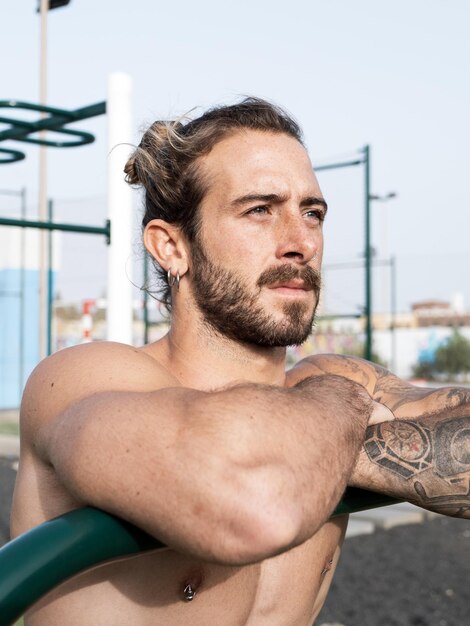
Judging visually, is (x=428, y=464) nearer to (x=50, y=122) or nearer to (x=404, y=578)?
(x=50, y=122)

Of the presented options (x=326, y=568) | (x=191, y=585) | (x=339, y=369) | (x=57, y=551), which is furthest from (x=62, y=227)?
(x=57, y=551)

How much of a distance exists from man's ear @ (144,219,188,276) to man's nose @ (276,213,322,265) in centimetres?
29

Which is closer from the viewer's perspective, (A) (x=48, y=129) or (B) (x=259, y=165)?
(B) (x=259, y=165)

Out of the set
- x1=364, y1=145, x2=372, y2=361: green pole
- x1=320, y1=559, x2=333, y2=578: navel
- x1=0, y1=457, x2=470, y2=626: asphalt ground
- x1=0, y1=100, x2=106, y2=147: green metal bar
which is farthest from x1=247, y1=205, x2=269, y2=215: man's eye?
x1=364, y1=145, x2=372, y2=361: green pole

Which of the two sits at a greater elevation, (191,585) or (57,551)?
(57,551)

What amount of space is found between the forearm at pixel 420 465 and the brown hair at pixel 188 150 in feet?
2.45

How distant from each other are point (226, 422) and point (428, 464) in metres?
0.49

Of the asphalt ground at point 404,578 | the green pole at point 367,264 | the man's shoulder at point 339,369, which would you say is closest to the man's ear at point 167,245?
the man's shoulder at point 339,369

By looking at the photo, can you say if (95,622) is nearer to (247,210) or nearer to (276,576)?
(276,576)

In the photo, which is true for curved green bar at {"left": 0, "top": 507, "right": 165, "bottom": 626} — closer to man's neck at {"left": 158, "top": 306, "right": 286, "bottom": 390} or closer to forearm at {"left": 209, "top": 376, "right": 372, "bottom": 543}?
forearm at {"left": 209, "top": 376, "right": 372, "bottom": 543}

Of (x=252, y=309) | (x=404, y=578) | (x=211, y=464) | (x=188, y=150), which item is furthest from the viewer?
(x=404, y=578)

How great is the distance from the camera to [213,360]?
6.52 feet

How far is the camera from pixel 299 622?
1.91 metres

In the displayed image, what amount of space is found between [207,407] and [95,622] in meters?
0.51
